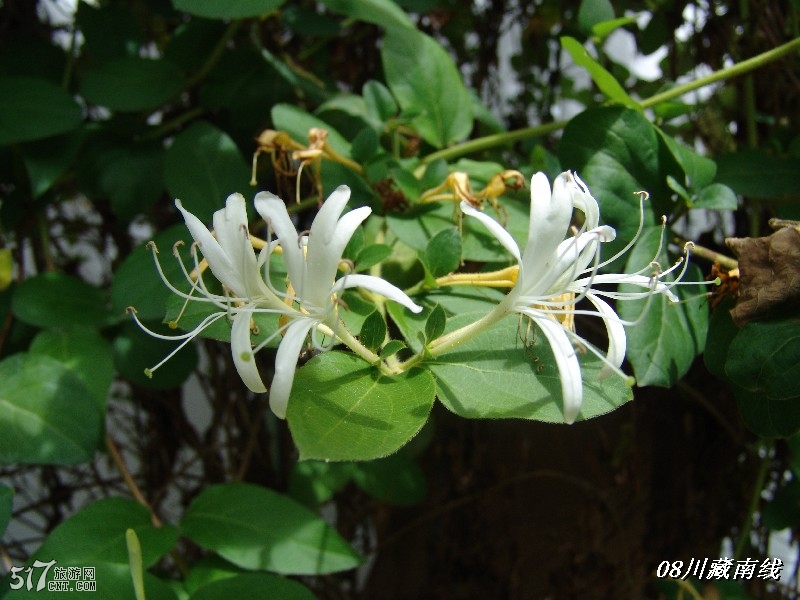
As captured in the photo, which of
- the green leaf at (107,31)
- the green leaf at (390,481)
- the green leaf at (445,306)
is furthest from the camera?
the green leaf at (390,481)

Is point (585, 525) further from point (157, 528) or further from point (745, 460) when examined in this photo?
point (157, 528)

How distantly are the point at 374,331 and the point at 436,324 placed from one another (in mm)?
40

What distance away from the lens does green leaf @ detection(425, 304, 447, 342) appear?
423mm

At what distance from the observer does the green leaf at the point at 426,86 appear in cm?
67

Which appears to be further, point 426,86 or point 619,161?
point 426,86

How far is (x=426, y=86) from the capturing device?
0.68m

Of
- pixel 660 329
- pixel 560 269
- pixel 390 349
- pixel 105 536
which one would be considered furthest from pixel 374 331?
pixel 105 536

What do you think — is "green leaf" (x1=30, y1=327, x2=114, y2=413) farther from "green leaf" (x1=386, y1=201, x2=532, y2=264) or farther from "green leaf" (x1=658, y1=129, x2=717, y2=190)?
"green leaf" (x1=658, y1=129, x2=717, y2=190)

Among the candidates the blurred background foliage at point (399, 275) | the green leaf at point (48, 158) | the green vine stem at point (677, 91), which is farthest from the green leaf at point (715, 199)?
the green leaf at point (48, 158)

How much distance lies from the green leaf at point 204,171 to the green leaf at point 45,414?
0.20 meters

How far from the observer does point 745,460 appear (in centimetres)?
89

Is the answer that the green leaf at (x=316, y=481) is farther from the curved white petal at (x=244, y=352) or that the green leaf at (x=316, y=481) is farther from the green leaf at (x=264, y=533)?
the curved white petal at (x=244, y=352)

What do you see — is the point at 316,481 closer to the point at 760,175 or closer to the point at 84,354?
the point at 84,354

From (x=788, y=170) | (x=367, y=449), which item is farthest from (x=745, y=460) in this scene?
(x=367, y=449)
